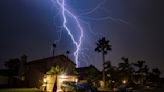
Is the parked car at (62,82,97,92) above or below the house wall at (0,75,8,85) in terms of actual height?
below

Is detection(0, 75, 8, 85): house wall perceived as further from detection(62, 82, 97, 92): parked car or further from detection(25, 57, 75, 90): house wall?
detection(62, 82, 97, 92): parked car

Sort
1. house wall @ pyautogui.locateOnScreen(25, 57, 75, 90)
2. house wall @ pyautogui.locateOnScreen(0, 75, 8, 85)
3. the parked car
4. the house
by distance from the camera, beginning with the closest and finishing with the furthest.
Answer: the parked car → the house → house wall @ pyautogui.locateOnScreen(25, 57, 75, 90) → house wall @ pyautogui.locateOnScreen(0, 75, 8, 85)

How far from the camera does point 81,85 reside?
908 inches

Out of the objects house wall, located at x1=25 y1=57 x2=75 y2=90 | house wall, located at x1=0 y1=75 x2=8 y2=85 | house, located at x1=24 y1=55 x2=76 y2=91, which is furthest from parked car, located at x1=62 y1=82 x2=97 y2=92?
house wall, located at x1=0 y1=75 x2=8 y2=85

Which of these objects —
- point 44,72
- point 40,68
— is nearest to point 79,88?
point 44,72

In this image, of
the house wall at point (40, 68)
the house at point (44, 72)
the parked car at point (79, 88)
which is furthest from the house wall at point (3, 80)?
the parked car at point (79, 88)

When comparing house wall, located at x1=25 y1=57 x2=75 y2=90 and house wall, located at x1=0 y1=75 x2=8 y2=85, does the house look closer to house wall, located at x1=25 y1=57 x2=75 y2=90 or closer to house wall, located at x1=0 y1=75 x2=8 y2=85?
house wall, located at x1=25 y1=57 x2=75 y2=90

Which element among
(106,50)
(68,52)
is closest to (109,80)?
(106,50)

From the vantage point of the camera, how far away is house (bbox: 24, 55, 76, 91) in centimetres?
2973

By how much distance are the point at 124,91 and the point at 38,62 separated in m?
13.5

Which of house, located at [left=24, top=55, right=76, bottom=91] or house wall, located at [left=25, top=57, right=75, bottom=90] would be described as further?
house wall, located at [left=25, top=57, right=75, bottom=90]

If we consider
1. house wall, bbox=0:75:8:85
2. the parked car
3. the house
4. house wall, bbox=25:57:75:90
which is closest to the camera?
the parked car

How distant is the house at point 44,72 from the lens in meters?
29.7

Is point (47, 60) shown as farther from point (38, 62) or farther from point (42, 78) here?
point (42, 78)
